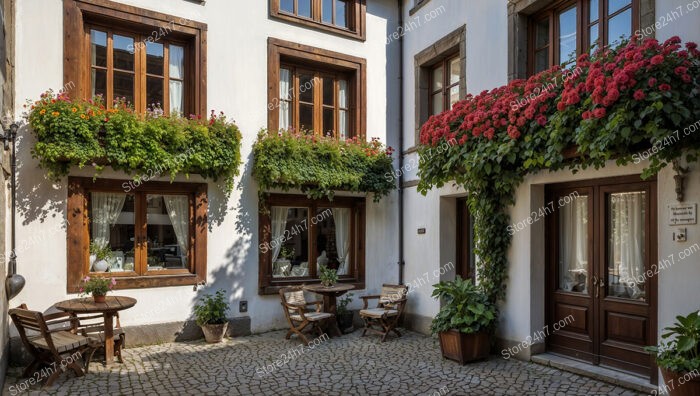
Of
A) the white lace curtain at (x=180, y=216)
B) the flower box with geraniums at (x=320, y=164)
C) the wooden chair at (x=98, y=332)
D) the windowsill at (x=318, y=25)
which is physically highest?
the windowsill at (x=318, y=25)

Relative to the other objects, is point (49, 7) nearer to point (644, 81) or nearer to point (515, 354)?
point (644, 81)

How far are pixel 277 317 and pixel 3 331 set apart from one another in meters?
3.94

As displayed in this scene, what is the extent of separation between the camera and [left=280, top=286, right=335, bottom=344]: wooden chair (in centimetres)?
770

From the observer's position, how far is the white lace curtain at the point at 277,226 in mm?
8659

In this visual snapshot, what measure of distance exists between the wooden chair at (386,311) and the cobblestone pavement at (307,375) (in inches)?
25.1

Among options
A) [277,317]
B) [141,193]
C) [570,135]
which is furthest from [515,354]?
[141,193]

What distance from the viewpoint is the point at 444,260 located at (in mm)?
8391

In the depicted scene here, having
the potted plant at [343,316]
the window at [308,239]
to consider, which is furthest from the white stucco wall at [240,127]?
the potted plant at [343,316]

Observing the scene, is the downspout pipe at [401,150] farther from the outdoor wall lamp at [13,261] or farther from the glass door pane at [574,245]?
the outdoor wall lamp at [13,261]

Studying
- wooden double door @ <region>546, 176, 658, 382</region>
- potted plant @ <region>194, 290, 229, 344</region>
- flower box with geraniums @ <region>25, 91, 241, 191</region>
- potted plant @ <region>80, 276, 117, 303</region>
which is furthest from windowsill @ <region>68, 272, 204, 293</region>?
wooden double door @ <region>546, 176, 658, 382</region>

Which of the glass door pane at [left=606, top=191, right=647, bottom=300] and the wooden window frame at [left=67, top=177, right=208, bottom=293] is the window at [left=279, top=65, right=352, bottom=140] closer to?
the wooden window frame at [left=67, top=177, right=208, bottom=293]

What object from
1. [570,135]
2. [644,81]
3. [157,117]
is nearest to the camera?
[644,81]

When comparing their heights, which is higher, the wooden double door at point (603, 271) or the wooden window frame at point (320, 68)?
the wooden window frame at point (320, 68)

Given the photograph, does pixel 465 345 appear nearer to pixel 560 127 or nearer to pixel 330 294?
pixel 330 294
